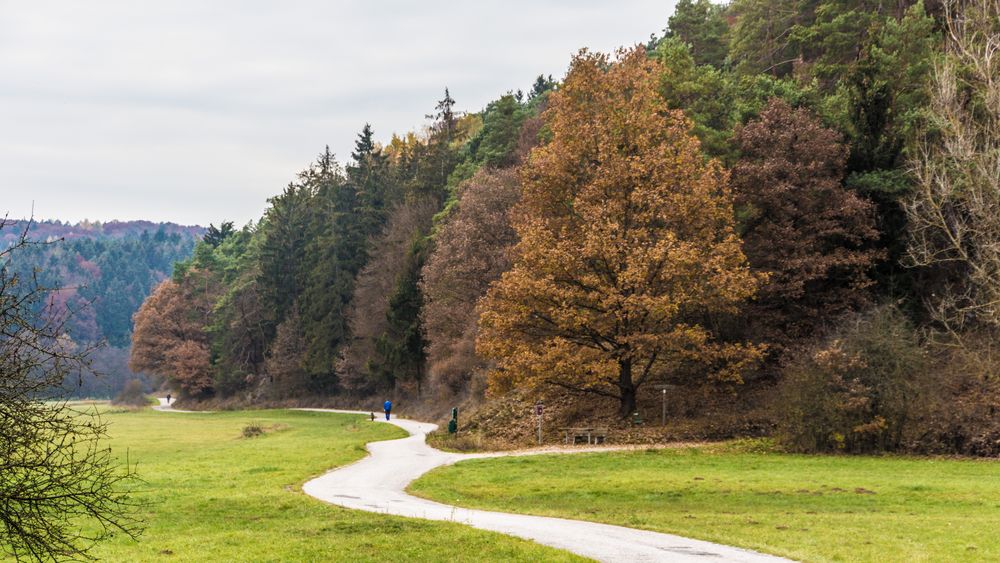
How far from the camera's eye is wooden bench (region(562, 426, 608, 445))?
34531 mm

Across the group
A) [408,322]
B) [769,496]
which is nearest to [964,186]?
[769,496]

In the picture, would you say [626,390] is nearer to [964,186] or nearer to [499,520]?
[964,186]

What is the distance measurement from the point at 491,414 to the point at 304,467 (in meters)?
13.7

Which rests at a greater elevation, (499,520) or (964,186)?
(964,186)

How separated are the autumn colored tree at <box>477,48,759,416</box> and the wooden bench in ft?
6.82

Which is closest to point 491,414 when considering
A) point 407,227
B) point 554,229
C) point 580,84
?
point 554,229

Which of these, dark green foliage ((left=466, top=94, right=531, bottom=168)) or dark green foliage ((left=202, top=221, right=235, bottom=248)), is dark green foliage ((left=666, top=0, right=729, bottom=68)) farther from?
dark green foliage ((left=202, top=221, right=235, bottom=248))

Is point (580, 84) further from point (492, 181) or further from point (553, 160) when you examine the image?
point (492, 181)

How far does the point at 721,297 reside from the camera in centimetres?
3406

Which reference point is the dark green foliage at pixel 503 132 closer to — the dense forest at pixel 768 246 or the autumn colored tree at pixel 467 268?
the autumn colored tree at pixel 467 268

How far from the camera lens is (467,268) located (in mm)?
49344

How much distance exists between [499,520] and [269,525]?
17.0 feet

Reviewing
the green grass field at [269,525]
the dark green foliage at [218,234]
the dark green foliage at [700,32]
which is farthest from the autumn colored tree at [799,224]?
the dark green foliage at [218,234]

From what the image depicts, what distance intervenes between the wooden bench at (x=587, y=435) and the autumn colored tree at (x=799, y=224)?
1000 cm
